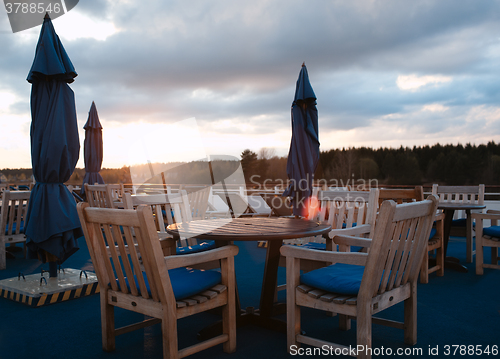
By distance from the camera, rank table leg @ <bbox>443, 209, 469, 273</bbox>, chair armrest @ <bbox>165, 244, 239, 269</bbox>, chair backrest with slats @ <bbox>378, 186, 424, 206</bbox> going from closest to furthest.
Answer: chair armrest @ <bbox>165, 244, 239, 269</bbox> < chair backrest with slats @ <bbox>378, 186, 424, 206</bbox> < table leg @ <bbox>443, 209, 469, 273</bbox>

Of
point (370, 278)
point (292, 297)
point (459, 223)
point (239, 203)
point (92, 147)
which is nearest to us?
point (370, 278)

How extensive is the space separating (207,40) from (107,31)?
7.13 ft

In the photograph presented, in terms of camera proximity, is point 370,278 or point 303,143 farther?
point 303,143

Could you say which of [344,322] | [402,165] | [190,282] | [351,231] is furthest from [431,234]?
[402,165]

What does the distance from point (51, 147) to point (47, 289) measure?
1268mm

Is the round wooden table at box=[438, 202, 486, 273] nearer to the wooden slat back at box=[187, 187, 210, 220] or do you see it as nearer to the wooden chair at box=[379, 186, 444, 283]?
the wooden chair at box=[379, 186, 444, 283]

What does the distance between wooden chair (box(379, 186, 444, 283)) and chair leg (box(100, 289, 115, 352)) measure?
2.72 m

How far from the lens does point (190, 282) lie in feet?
6.09

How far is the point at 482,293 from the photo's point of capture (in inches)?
125

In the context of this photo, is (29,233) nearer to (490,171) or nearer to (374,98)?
(374,98)

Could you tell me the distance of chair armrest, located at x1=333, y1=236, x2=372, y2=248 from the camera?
7.28ft

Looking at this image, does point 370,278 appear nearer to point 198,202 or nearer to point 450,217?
point 198,202

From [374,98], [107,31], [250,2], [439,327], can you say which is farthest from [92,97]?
[374,98]

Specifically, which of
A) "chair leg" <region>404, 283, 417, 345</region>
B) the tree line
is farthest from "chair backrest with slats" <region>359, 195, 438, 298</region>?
the tree line
